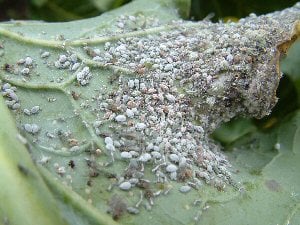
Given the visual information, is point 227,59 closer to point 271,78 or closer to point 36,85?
point 271,78

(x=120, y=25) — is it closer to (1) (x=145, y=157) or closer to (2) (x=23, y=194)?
(1) (x=145, y=157)

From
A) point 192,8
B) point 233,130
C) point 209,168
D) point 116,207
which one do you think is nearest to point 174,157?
point 209,168

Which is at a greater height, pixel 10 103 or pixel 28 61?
pixel 28 61

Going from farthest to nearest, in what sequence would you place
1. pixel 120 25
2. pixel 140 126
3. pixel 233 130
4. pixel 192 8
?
1. pixel 192 8
2. pixel 233 130
3. pixel 120 25
4. pixel 140 126

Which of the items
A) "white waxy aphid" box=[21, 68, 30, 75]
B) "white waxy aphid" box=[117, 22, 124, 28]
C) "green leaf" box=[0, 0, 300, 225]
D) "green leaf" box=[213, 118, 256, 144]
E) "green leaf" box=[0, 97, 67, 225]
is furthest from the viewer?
"green leaf" box=[213, 118, 256, 144]

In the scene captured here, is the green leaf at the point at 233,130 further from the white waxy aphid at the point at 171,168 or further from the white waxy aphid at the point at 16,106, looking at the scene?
the white waxy aphid at the point at 16,106

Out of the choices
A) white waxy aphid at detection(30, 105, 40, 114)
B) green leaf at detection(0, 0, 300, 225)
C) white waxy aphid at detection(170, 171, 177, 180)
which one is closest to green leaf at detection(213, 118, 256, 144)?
green leaf at detection(0, 0, 300, 225)

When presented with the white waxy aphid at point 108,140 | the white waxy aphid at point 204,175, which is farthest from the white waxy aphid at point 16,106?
the white waxy aphid at point 204,175

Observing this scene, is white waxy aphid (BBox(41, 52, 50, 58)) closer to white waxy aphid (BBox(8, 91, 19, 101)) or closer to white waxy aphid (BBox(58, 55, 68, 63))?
white waxy aphid (BBox(58, 55, 68, 63))

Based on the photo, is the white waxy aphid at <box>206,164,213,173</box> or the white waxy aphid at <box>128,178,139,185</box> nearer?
the white waxy aphid at <box>128,178,139,185</box>
